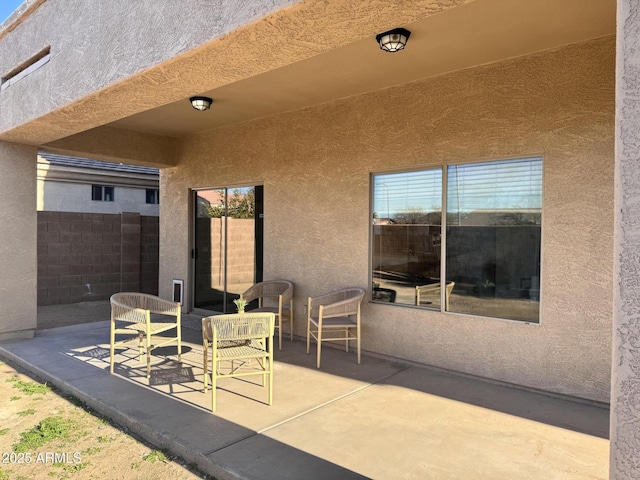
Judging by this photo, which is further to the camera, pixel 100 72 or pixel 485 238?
pixel 485 238

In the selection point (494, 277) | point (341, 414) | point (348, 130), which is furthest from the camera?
point (348, 130)

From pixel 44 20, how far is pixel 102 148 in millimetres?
2529

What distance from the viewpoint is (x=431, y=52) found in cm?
408

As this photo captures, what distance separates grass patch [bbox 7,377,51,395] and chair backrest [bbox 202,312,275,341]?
74.9 inches

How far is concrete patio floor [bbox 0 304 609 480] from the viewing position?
276cm

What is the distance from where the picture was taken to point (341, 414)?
139 inches

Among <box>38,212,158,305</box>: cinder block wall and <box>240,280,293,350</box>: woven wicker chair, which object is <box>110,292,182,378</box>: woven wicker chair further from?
<box>38,212,158,305</box>: cinder block wall

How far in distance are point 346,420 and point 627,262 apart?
259 centimetres

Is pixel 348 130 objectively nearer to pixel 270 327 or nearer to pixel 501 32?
pixel 501 32

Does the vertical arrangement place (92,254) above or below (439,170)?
below

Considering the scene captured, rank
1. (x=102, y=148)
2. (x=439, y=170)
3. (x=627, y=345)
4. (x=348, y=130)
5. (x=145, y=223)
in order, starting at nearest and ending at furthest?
(x=627, y=345), (x=439, y=170), (x=348, y=130), (x=102, y=148), (x=145, y=223)

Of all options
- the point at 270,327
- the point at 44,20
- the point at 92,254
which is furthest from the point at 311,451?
the point at 92,254

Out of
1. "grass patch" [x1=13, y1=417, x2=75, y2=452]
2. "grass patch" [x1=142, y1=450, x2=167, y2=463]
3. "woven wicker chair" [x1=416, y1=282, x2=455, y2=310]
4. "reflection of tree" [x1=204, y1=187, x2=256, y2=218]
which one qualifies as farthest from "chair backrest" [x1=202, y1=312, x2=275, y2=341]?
"reflection of tree" [x1=204, y1=187, x2=256, y2=218]

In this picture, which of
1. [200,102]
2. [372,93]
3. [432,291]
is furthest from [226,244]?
[432,291]
